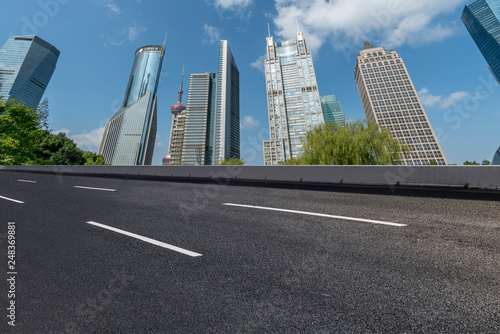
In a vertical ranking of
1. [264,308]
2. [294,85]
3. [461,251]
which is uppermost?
[294,85]

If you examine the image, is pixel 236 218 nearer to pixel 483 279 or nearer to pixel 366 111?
pixel 483 279

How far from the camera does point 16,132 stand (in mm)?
25656

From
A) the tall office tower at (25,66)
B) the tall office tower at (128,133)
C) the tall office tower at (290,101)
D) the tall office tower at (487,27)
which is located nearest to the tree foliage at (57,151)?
the tall office tower at (290,101)

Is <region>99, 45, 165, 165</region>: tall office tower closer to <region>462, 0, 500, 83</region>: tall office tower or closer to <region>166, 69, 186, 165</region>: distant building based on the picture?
<region>166, 69, 186, 165</region>: distant building

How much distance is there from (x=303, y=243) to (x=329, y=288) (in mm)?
1057

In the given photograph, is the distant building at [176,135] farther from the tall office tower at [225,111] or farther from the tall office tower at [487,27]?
the tall office tower at [487,27]

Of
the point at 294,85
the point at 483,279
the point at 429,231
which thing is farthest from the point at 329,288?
the point at 294,85

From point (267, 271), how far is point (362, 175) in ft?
20.7

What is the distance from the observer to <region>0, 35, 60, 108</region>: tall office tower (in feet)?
374

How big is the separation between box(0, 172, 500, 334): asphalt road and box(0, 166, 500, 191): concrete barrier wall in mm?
1203

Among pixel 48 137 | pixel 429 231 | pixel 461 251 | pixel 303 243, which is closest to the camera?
pixel 461 251

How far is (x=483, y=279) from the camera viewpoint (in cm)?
197

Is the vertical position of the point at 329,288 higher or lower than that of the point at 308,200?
lower

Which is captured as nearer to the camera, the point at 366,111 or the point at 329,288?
the point at 329,288
